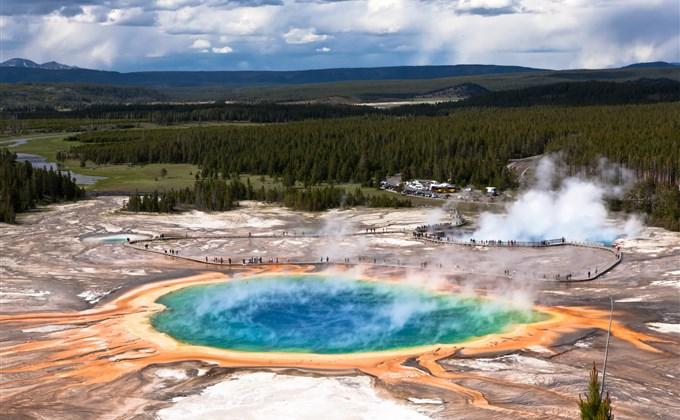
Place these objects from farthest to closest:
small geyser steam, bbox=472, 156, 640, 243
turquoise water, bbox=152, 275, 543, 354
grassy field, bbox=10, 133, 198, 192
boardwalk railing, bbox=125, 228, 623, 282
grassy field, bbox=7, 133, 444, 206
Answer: grassy field, bbox=10, 133, 198, 192 < grassy field, bbox=7, 133, 444, 206 < small geyser steam, bbox=472, 156, 640, 243 < boardwalk railing, bbox=125, 228, 623, 282 < turquoise water, bbox=152, 275, 543, 354

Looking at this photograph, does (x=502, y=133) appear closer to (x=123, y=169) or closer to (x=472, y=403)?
(x=123, y=169)

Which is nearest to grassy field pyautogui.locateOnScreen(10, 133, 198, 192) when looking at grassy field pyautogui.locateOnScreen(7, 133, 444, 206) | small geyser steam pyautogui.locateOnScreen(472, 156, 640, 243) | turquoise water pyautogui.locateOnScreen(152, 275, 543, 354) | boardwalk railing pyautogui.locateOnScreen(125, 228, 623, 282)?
grassy field pyautogui.locateOnScreen(7, 133, 444, 206)

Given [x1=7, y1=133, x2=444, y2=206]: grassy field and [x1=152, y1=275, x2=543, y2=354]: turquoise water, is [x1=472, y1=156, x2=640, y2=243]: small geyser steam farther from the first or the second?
[x1=152, y1=275, x2=543, y2=354]: turquoise water

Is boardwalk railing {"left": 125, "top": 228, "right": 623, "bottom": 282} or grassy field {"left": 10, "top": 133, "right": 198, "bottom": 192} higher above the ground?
grassy field {"left": 10, "top": 133, "right": 198, "bottom": 192}

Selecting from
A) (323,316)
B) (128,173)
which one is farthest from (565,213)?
(128,173)

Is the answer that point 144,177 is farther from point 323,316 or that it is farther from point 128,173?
point 323,316

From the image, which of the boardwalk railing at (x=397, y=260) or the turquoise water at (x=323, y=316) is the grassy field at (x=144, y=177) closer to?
the boardwalk railing at (x=397, y=260)

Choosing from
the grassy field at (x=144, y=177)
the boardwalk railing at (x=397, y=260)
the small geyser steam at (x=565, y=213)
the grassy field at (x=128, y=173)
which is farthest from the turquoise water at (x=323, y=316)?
the grassy field at (x=128, y=173)
